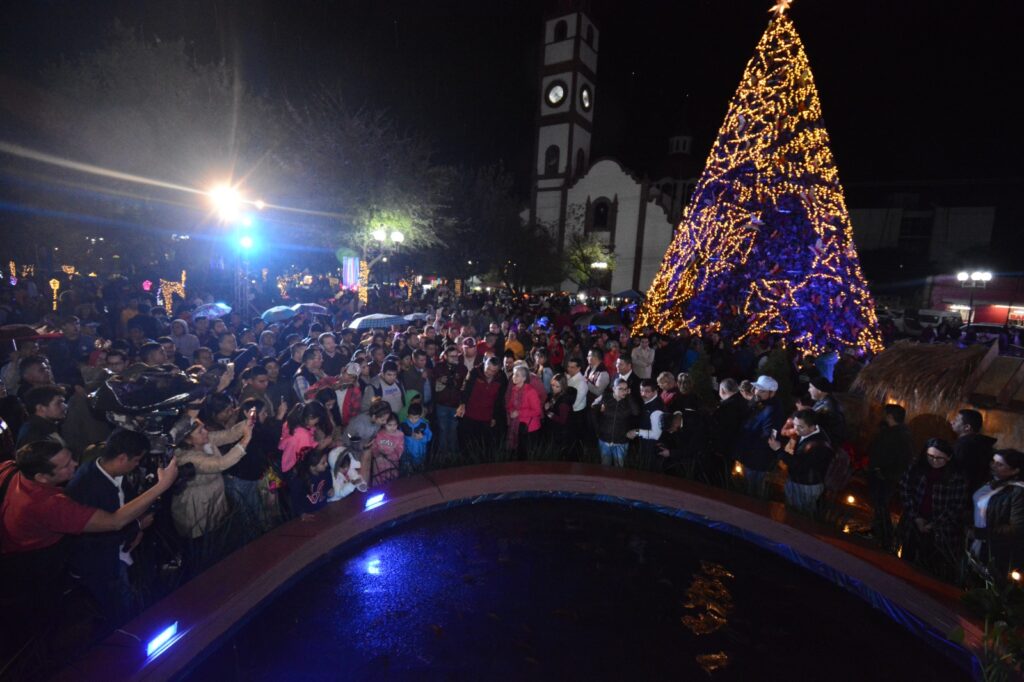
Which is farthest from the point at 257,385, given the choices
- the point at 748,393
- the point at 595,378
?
the point at 748,393

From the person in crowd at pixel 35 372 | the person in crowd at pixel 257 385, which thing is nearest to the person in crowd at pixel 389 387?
the person in crowd at pixel 257 385

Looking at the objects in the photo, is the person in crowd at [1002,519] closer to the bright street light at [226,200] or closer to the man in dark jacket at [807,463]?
the man in dark jacket at [807,463]

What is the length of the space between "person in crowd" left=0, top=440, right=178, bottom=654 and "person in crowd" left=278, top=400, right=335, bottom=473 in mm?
1791

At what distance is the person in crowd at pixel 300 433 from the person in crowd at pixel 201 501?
65cm

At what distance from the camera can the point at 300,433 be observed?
477 centimetres

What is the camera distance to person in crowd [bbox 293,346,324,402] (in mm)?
6309

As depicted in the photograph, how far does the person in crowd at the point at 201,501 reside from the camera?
13.0 feet

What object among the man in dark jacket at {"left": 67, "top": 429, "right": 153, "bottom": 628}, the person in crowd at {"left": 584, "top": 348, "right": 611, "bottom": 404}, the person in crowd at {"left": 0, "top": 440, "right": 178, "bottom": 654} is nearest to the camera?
the person in crowd at {"left": 0, "top": 440, "right": 178, "bottom": 654}

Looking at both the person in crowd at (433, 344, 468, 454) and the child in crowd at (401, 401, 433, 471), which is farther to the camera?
the person in crowd at (433, 344, 468, 454)

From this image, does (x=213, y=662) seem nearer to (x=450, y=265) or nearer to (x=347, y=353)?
(x=347, y=353)

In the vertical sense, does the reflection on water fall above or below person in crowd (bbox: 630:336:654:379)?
below

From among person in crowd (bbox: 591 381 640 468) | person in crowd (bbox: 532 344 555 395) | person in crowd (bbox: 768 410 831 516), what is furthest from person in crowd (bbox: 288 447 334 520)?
person in crowd (bbox: 768 410 831 516)

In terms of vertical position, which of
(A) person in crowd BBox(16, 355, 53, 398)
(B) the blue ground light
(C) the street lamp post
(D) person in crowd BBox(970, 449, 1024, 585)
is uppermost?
(C) the street lamp post

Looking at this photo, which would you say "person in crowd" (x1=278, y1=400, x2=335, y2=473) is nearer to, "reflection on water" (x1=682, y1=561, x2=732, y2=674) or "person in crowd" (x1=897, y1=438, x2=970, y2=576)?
"reflection on water" (x1=682, y1=561, x2=732, y2=674)
